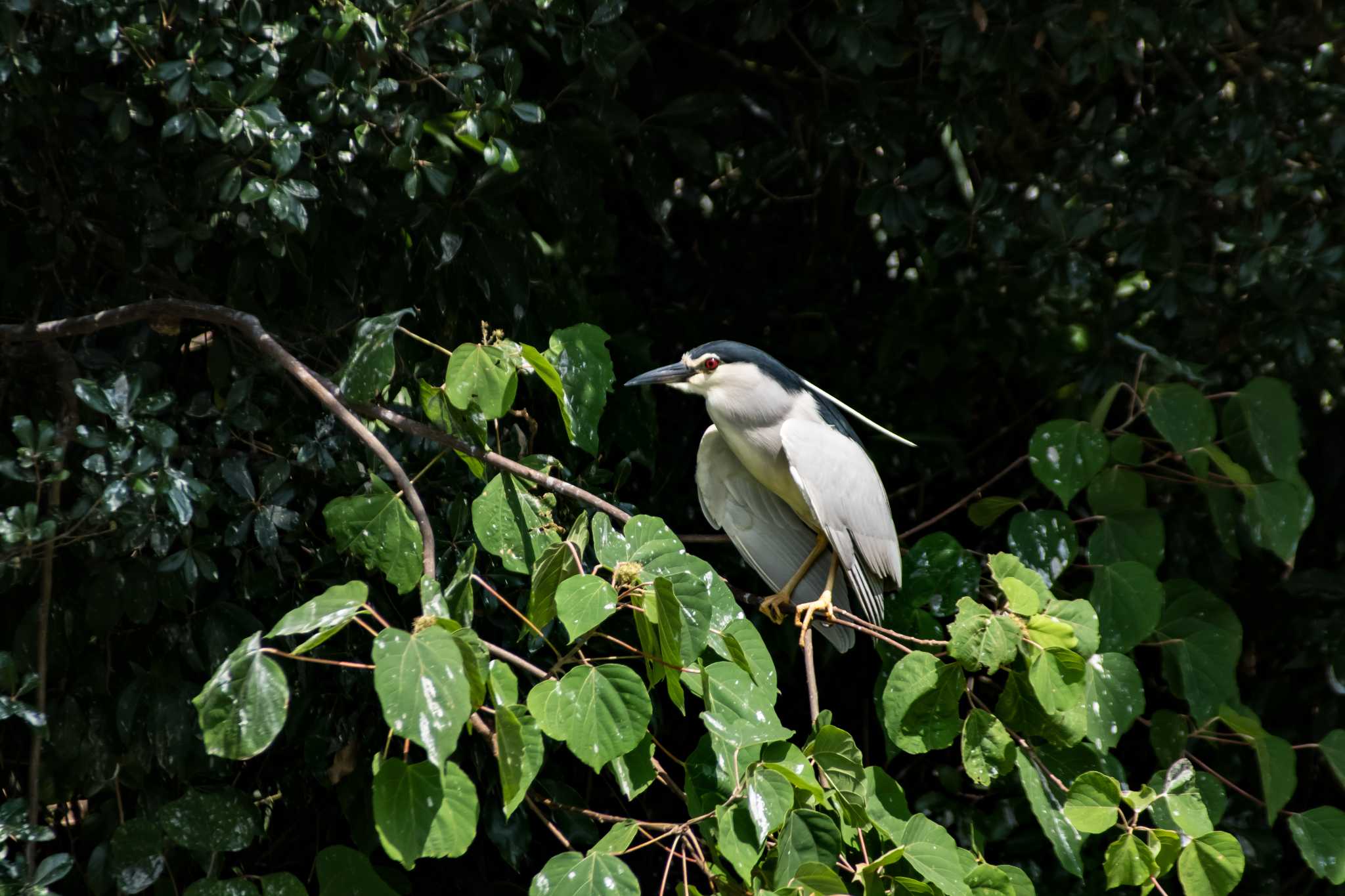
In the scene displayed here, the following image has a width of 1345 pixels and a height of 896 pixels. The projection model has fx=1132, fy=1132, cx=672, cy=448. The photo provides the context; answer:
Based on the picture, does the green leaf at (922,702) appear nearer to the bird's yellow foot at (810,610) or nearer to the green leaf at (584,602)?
the bird's yellow foot at (810,610)

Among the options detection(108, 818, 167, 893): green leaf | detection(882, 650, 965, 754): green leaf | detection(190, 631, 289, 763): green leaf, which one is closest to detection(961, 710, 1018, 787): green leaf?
detection(882, 650, 965, 754): green leaf

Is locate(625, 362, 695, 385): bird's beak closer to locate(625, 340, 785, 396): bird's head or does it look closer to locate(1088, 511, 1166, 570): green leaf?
locate(625, 340, 785, 396): bird's head

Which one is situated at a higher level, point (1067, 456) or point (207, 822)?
point (1067, 456)

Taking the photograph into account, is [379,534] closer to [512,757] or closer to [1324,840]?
[512,757]

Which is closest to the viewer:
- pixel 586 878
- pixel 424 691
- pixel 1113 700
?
pixel 424 691

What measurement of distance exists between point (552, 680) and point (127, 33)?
1.00 meters

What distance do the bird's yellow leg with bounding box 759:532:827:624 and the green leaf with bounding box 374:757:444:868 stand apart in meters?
1.07

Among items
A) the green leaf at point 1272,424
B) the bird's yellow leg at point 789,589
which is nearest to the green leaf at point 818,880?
the bird's yellow leg at point 789,589

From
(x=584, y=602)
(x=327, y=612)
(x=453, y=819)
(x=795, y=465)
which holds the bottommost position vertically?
(x=795, y=465)

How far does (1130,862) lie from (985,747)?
0.72 ft

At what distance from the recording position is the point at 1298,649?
8.39ft

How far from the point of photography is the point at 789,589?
7.11 feet

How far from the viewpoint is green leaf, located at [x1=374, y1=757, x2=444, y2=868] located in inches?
41.9

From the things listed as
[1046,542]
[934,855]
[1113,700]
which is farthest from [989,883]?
[1046,542]
